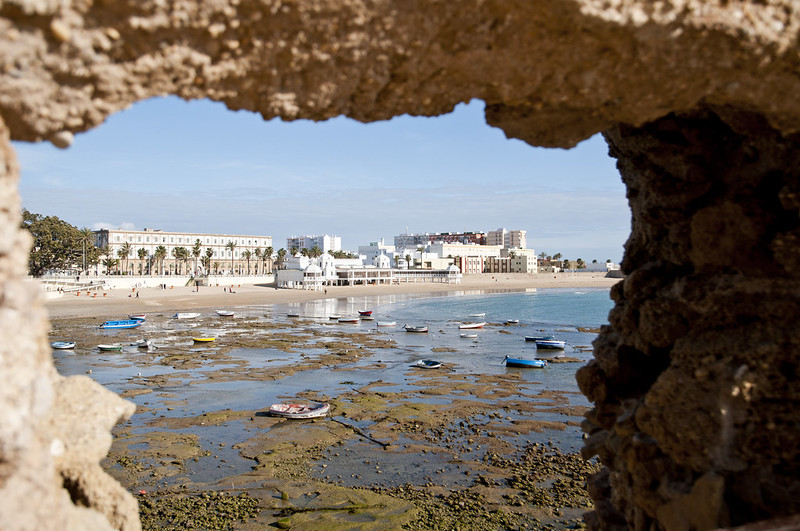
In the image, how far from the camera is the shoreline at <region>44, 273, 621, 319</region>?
5881cm

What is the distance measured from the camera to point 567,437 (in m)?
17.1

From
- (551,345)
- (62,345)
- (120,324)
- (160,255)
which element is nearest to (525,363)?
(551,345)

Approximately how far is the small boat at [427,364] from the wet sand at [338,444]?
0.87 m

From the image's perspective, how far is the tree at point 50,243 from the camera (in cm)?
7725

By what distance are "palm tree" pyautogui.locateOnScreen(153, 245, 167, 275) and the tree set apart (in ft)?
92.8

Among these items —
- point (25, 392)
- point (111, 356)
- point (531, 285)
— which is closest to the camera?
point (25, 392)

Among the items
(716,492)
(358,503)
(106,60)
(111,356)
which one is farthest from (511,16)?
(111,356)

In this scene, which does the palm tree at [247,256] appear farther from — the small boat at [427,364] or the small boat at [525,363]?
the small boat at [525,363]

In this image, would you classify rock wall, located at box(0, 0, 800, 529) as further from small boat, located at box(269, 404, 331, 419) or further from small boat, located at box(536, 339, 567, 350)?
small boat, located at box(536, 339, 567, 350)

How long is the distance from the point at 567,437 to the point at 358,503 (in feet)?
24.5

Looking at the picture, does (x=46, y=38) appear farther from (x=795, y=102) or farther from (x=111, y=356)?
(x=111, y=356)

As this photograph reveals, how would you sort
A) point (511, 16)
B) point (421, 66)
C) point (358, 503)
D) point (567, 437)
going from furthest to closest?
point (567, 437) < point (358, 503) < point (421, 66) < point (511, 16)

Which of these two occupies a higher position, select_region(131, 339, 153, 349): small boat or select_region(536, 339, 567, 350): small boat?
select_region(536, 339, 567, 350): small boat

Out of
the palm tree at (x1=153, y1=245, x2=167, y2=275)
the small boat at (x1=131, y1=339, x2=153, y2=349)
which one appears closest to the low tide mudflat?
the small boat at (x1=131, y1=339, x2=153, y2=349)
